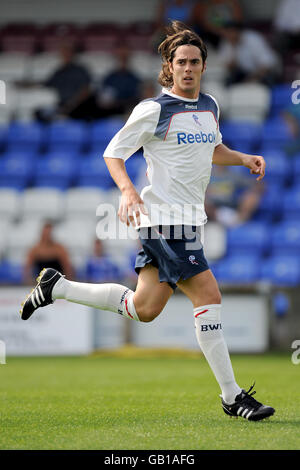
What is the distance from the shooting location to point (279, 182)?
12984mm

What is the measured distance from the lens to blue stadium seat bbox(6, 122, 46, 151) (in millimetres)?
14195

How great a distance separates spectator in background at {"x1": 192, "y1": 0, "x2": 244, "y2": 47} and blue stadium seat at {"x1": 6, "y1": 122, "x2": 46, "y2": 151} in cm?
318

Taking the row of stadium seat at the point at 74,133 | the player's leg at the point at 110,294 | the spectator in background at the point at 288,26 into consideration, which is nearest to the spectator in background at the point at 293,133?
the row of stadium seat at the point at 74,133

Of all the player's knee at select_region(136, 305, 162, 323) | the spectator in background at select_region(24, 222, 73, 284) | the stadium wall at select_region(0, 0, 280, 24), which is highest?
the stadium wall at select_region(0, 0, 280, 24)

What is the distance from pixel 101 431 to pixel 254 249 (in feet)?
26.2

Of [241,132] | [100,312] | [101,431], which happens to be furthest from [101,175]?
[101,431]

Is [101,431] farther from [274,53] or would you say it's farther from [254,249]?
[274,53]

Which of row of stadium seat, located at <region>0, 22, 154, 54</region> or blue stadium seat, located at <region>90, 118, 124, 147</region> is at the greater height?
row of stadium seat, located at <region>0, 22, 154, 54</region>

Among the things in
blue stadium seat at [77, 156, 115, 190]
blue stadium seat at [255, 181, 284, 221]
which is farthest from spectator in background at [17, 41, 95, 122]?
blue stadium seat at [255, 181, 284, 221]

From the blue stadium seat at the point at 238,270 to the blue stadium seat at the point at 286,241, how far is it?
0.43m

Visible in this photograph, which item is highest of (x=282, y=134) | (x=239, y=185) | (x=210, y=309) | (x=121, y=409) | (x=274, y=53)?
(x=274, y=53)

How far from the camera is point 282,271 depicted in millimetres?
11406

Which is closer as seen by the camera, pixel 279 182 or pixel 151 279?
pixel 151 279

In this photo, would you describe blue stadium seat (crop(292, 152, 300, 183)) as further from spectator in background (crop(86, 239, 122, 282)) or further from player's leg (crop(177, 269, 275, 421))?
player's leg (crop(177, 269, 275, 421))
